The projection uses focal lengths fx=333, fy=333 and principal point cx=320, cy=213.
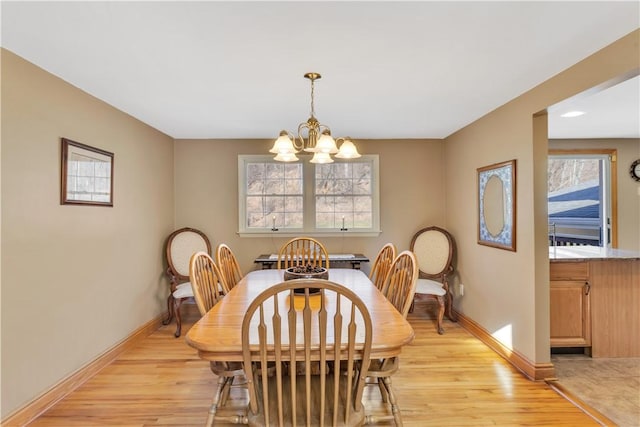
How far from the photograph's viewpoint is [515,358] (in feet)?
8.95

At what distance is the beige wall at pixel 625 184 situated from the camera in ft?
14.5

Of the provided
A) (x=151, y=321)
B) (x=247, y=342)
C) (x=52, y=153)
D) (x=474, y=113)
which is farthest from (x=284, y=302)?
(x=474, y=113)

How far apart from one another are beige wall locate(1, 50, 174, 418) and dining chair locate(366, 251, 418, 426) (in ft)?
6.88

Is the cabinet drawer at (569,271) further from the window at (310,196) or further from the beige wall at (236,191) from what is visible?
the window at (310,196)

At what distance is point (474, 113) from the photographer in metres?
3.20

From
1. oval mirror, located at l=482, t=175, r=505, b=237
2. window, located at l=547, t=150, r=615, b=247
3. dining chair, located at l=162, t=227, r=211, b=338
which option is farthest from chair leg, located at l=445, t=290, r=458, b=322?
dining chair, located at l=162, t=227, r=211, b=338

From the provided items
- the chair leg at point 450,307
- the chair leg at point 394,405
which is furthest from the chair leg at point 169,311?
the chair leg at point 450,307

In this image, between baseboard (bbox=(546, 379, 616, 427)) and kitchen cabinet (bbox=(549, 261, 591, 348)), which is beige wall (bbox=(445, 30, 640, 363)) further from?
kitchen cabinet (bbox=(549, 261, 591, 348))

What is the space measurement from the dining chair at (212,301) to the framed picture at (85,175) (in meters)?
1.12

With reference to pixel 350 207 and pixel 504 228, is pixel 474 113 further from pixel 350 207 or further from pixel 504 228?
pixel 350 207

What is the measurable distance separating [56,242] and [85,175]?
0.57 metres

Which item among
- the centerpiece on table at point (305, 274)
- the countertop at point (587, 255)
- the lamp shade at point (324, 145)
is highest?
the lamp shade at point (324, 145)

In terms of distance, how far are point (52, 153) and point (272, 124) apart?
75.3 inches

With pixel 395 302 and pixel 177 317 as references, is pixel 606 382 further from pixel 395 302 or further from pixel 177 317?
pixel 177 317
